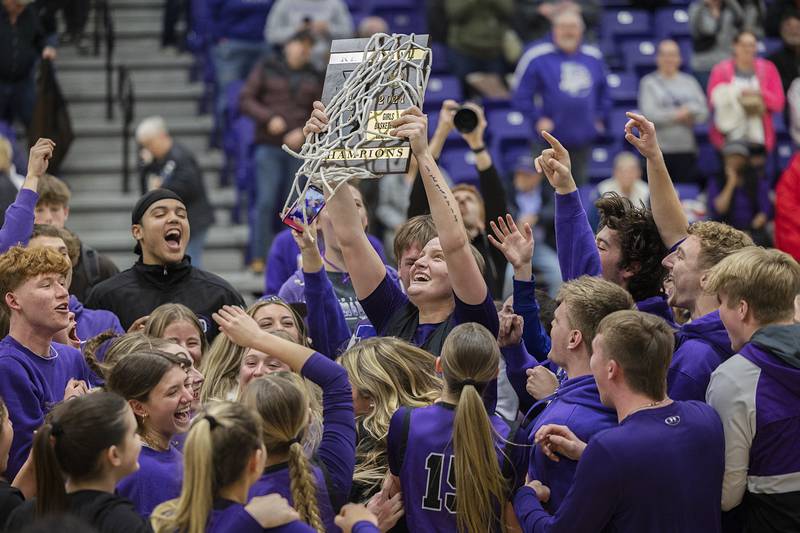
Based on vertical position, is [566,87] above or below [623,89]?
above

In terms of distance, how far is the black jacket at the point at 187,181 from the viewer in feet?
32.6

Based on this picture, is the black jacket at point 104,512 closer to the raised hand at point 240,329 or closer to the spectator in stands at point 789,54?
the raised hand at point 240,329

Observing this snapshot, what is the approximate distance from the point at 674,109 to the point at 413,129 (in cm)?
747

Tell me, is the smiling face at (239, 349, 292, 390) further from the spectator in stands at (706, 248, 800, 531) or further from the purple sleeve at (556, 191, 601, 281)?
the spectator in stands at (706, 248, 800, 531)

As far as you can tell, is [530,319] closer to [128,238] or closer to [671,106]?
[128,238]

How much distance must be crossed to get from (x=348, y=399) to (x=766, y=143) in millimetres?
8481

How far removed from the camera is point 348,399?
404 cm

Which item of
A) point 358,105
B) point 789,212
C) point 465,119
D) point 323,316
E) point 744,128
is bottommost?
point 789,212

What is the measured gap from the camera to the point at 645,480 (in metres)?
3.79

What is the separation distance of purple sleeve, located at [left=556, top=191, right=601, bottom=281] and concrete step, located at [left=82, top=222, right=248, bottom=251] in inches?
242

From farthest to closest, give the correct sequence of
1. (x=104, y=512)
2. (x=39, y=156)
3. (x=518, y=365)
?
1. (x=39, y=156)
2. (x=518, y=365)
3. (x=104, y=512)

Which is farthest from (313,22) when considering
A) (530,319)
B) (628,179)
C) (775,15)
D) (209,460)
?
(209,460)

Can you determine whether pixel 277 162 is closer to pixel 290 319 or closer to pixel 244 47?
pixel 244 47

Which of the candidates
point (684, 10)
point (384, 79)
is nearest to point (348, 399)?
point (384, 79)
